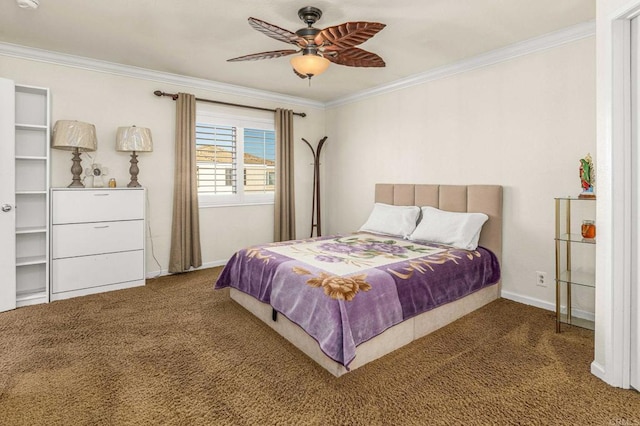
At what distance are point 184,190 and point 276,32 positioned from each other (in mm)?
2639

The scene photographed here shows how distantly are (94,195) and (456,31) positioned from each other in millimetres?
3836

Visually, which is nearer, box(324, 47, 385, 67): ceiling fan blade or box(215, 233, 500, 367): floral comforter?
box(215, 233, 500, 367): floral comforter

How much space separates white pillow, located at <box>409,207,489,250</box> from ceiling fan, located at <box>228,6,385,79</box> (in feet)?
5.66

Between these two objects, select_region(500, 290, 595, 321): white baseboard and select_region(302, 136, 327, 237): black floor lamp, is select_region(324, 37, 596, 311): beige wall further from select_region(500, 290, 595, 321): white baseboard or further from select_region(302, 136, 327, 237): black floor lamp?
select_region(302, 136, 327, 237): black floor lamp

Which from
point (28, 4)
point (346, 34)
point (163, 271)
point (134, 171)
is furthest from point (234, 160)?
point (346, 34)

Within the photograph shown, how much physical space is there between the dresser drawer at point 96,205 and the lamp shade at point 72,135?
449mm

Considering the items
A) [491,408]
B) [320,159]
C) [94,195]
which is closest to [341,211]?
[320,159]

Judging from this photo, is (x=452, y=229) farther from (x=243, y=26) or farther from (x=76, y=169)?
(x=76, y=169)

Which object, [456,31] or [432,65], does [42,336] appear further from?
[432,65]

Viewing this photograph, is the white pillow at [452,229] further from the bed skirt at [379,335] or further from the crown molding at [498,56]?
the crown molding at [498,56]

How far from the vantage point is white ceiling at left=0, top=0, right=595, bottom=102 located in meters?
2.61

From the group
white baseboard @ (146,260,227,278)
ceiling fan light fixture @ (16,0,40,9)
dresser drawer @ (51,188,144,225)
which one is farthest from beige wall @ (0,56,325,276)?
ceiling fan light fixture @ (16,0,40,9)

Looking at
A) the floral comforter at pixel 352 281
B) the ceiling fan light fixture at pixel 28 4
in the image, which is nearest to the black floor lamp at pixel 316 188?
the floral comforter at pixel 352 281

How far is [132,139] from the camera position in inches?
148
